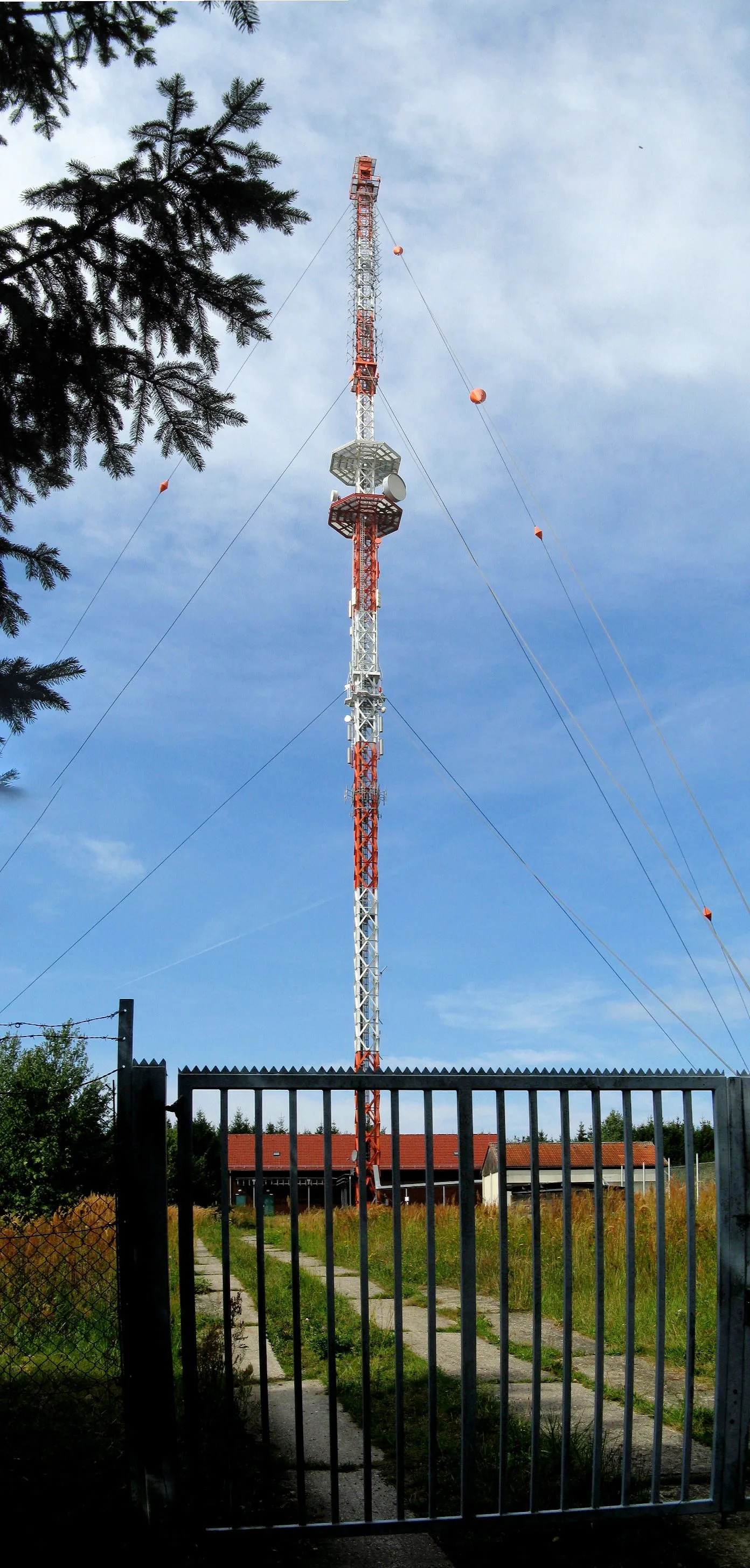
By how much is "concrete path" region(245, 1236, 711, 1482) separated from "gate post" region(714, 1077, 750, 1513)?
31cm

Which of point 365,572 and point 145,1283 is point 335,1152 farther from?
point 145,1283

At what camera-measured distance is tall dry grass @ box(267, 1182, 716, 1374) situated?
26.4ft

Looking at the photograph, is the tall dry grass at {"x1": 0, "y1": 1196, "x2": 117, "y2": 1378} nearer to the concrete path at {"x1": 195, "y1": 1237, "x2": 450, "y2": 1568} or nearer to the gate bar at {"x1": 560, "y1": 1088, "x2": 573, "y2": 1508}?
the concrete path at {"x1": 195, "y1": 1237, "x2": 450, "y2": 1568}

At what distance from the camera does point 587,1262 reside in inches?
404

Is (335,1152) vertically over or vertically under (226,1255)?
under

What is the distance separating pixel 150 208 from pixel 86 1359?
6.08 m

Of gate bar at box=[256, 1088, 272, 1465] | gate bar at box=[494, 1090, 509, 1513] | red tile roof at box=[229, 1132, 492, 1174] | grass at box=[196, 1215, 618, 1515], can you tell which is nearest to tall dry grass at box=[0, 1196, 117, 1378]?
grass at box=[196, 1215, 618, 1515]

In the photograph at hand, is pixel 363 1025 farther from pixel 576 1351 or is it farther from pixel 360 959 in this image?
pixel 576 1351

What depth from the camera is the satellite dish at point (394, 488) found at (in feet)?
59.5

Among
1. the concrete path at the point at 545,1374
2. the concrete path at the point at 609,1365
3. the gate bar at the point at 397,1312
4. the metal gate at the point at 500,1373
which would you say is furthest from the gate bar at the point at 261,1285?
the concrete path at the point at 609,1365

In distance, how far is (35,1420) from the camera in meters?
4.98

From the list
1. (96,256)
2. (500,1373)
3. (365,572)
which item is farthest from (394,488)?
(500,1373)

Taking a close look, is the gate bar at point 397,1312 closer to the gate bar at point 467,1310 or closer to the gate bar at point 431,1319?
the gate bar at point 431,1319

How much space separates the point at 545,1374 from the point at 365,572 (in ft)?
48.4
